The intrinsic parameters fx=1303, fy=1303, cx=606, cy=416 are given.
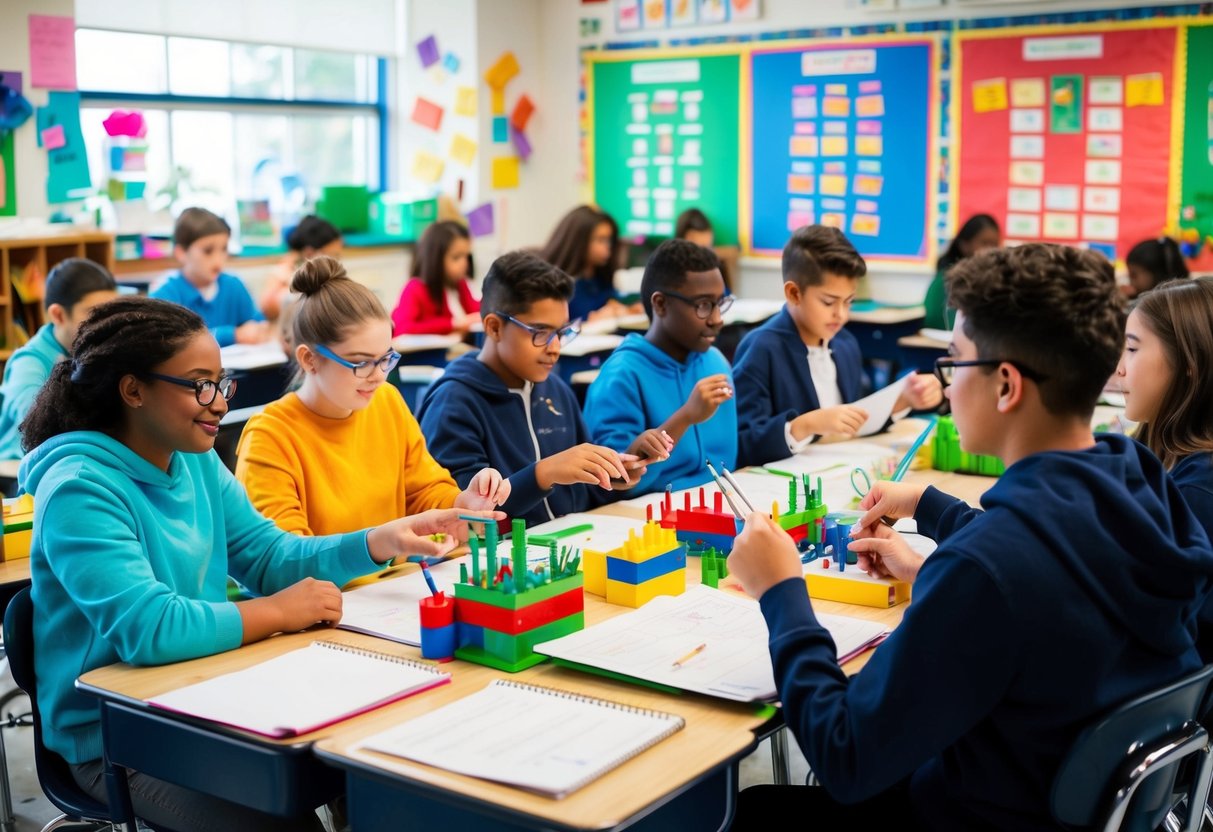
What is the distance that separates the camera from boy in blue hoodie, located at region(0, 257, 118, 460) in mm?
3572

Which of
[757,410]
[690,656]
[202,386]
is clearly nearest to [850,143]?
[757,410]

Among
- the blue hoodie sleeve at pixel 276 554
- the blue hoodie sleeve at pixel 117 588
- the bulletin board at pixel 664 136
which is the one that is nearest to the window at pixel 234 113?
the bulletin board at pixel 664 136

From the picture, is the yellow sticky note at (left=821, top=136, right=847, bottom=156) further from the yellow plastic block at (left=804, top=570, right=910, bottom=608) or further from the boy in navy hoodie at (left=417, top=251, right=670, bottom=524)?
the yellow plastic block at (left=804, top=570, right=910, bottom=608)

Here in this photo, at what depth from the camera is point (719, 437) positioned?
330 centimetres

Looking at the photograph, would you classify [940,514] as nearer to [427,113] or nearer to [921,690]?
[921,690]

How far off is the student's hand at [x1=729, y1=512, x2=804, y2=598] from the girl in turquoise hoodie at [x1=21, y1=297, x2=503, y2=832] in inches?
25.4

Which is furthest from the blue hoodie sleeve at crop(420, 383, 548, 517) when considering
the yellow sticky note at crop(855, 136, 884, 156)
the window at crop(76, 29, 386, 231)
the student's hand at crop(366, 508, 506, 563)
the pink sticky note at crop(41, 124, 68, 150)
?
the yellow sticky note at crop(855, 136, 884, 156)

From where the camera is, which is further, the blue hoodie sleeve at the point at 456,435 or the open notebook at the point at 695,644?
the blue hoodie sleeve at the point at 456,435

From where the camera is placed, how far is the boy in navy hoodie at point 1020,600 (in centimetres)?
135

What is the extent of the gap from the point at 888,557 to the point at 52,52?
500cm

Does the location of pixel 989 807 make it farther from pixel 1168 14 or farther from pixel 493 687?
pixel 1168 14

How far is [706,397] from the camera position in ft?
9.50

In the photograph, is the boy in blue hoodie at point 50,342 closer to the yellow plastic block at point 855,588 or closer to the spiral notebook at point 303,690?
the spiral notebook at point 303,690

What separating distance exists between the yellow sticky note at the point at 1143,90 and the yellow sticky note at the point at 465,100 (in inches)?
139
